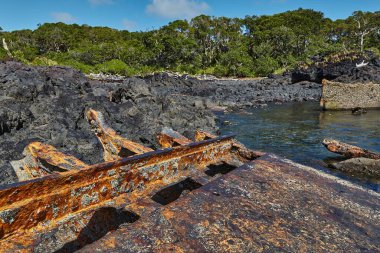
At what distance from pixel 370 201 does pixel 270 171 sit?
3.25 feet

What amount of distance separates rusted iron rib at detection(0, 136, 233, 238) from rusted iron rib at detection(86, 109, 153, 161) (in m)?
0.59

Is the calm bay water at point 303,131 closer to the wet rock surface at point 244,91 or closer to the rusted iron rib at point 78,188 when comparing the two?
the wet rock surface at point 244,91

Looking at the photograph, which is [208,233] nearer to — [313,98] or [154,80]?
[313,98]

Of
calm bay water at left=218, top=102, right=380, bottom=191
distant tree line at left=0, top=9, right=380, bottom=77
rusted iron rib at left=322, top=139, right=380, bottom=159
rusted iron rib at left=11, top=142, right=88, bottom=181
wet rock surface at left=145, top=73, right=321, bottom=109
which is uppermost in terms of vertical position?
distant tree line at left=0, top=9, right=380, bottom=77

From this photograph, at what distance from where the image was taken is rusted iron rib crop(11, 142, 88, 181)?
2832 mm

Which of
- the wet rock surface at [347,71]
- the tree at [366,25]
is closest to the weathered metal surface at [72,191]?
the wet rock surface at [347,71]

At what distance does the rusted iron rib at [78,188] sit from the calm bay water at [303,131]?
8640 mm

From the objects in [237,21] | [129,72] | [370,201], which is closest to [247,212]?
[370,201]

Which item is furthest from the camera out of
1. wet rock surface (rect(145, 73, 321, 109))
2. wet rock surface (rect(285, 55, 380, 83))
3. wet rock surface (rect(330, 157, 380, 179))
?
wet rock surface (rect(285, 55, 380, 83))

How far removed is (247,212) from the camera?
2.20 meters

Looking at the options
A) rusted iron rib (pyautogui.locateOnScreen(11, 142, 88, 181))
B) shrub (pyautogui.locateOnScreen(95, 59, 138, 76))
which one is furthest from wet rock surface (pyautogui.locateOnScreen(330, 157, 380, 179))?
shrub (pyautogui.locateOnScreen(95, 59, 138, 76))

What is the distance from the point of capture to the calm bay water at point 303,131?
13.7 meters

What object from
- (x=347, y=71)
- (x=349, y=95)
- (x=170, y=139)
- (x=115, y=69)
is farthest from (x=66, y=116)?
(x=115, y=69)

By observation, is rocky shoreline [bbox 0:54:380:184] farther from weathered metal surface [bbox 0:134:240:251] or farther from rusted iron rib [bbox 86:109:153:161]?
→ weathered metal surface [bbox 0:134:240:251]
